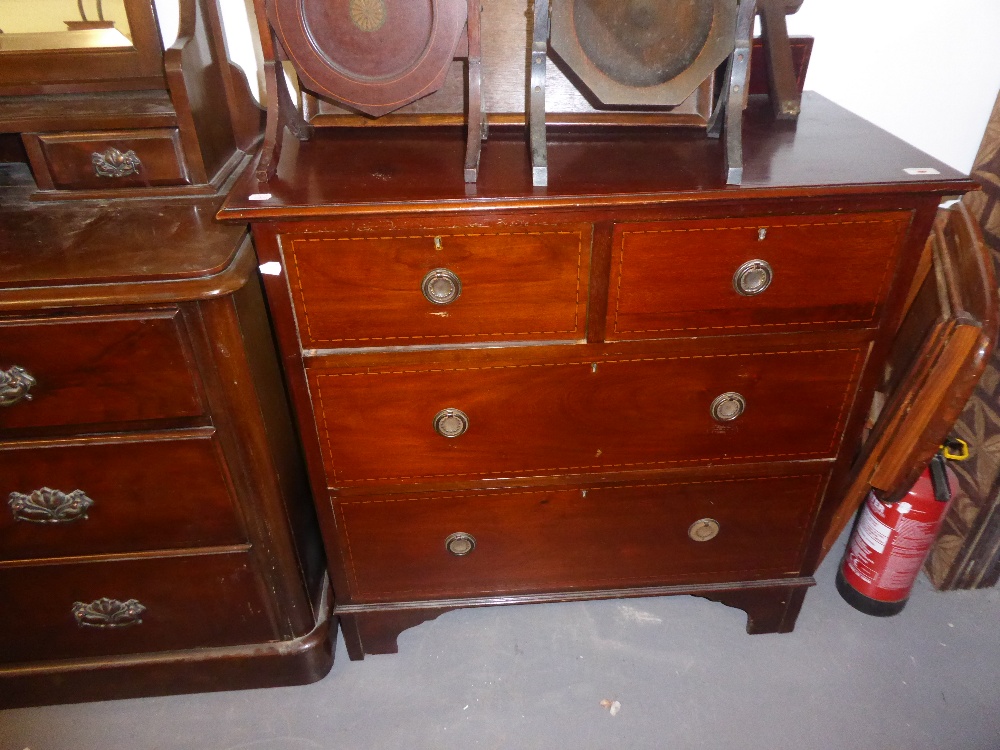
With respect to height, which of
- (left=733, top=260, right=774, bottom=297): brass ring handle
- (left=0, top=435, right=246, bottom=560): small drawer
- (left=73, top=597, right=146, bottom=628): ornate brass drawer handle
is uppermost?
(left=733, top=260, right=774, bottom=297): brass ring handle

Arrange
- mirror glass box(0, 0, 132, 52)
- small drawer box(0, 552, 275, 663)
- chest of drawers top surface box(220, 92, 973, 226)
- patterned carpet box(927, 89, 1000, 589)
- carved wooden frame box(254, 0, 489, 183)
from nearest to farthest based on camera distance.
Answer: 1. chest of drawers top surface box(220, 92, 973, 226)
2. carved wooden frame box(254, 0, 489, 183)
3. mirror glass box(0, 0, 132, 52)
4. small drawer box(0, 552, 275, 663)
5. patterned carpet box(927, 89, 1000, 589)

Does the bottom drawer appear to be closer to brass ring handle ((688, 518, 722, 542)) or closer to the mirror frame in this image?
brass ring handle ((688, 518, 722, 542))

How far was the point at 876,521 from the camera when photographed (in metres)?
1.67

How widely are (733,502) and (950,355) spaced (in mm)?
515

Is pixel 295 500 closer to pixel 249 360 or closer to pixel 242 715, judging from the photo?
pixel 249 360

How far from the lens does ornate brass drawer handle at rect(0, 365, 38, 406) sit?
44.6 inches

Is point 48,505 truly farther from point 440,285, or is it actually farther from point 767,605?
point 767,605

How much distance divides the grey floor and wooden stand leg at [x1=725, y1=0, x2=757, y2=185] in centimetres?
116

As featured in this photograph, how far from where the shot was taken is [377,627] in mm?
1639

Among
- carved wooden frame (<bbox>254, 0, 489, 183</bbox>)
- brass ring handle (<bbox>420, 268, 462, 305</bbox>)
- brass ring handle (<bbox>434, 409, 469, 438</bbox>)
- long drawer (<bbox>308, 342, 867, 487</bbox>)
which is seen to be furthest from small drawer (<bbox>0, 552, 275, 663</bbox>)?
carved wooden frame (<bbox>254, 0, 489, 183</bbox>)

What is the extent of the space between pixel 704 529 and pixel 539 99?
964 mm

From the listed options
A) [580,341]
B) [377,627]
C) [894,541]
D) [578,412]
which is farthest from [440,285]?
[894,541]

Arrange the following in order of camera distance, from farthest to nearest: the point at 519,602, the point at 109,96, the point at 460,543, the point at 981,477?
the point at 981,477, the point at 519,602, the point at 460,543, the point at 109,96

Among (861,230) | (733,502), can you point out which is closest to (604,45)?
(861,230)
